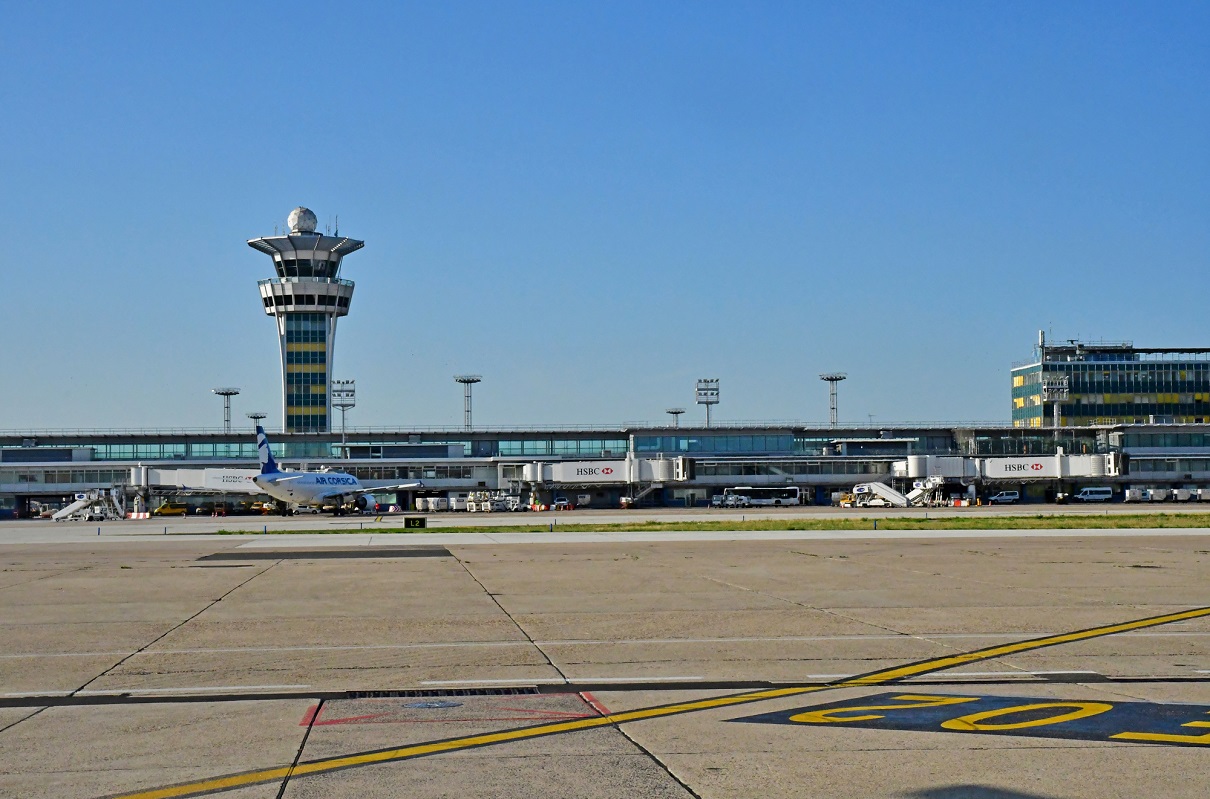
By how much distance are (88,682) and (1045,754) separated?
1327cm

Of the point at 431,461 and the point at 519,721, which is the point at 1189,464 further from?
the point at 519,721

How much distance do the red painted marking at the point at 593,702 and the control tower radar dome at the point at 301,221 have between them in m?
171

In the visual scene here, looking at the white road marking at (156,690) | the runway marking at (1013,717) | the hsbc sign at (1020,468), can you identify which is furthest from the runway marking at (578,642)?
the hsbc sign at (1020,468)

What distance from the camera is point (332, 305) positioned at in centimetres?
17750

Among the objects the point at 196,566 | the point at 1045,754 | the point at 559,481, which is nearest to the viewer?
the point at 1045,754

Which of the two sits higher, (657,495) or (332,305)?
(332,305)

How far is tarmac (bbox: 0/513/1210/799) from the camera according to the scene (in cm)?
1142

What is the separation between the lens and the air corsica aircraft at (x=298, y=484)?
4117 inches

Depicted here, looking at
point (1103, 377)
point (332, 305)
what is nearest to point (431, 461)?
point (332, 305)

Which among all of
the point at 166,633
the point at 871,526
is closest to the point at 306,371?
the point at 871,526

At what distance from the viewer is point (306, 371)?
176 metres

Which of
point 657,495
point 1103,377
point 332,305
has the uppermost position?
point 332,305

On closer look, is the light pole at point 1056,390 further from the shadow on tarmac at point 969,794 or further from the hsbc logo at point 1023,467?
the shadow on tarmac at point 969,794

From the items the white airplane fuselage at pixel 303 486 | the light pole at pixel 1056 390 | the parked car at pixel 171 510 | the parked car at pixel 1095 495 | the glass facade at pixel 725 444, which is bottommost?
the parked car at pixel 1095 495
